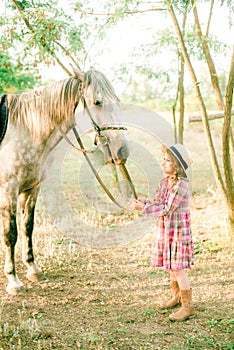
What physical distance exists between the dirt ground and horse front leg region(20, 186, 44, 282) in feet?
0.37

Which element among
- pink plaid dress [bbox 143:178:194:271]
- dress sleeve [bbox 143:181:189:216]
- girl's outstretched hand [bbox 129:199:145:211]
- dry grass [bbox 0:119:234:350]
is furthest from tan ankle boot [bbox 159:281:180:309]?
girl's outstretched hand [bbox 129:199:145:211]

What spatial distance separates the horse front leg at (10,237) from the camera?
3.79 metres

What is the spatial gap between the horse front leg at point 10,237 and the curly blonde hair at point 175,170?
58.5 inches

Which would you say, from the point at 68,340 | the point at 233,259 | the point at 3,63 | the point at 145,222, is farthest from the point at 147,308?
the point at 3,63

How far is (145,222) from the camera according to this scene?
6566 mm

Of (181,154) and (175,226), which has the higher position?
(181,154)

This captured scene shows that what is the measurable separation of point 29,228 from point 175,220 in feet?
5.88

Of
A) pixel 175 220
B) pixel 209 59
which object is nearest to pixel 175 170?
pixel 175 220

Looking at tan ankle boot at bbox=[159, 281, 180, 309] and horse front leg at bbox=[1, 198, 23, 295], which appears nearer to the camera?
tan ankle boot at bbox=[159, 281, 180, 309]

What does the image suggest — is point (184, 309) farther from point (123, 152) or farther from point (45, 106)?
point (45, 106)

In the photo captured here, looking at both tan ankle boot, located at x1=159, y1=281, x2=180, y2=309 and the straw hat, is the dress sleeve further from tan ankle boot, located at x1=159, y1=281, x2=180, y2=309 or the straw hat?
tan ankle boot, located at x1=159, y1=281, x2=180, y2=309

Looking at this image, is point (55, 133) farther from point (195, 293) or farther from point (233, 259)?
point (233, 259)

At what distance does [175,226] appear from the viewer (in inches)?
127

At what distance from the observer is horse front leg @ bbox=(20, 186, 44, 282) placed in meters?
4.23
